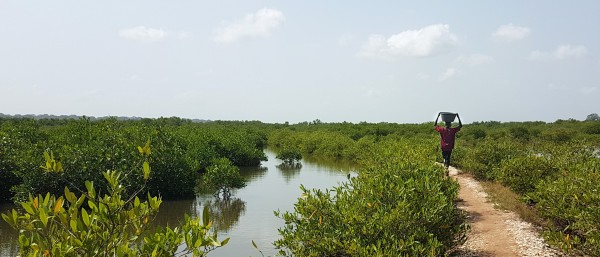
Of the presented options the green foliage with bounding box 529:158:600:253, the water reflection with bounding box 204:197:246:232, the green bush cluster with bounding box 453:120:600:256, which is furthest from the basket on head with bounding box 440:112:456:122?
the water reflection with bounding box 204:197:246:232

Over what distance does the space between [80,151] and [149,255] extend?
45.9ft

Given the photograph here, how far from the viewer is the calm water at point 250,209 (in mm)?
11953

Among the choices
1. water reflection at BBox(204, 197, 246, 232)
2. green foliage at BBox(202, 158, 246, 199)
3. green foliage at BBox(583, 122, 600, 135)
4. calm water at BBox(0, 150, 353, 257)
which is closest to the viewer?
calm water at BBox(0, 150, 353, 257)

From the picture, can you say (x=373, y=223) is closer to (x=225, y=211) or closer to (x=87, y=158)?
(x=225, y=211)

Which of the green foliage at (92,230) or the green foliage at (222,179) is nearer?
the green foliage at (92,230)

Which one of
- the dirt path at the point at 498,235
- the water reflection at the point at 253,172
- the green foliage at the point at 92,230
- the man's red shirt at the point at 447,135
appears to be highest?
the man's red shirt at the point at 447,135

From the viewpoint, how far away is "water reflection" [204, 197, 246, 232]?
14409mm

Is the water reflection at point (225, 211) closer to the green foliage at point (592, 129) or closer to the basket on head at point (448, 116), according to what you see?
the basket on head at point (448, 116)

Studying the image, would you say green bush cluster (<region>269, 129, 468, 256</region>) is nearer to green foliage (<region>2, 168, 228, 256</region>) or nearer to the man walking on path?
green foliage (<region>2, 168, 228, 256</region>)

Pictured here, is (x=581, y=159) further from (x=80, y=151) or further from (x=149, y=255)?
(x=80, y=151)

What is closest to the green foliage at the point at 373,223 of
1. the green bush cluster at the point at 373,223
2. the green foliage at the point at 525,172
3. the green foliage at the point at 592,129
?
the green bush cluster at the point at 373,223

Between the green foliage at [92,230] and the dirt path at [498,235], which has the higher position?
the green foliage at [92,230]

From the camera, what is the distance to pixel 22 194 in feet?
48.0

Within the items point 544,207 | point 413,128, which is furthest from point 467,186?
point 413,128
